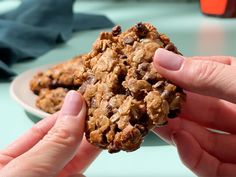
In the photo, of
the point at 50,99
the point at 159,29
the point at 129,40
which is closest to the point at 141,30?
the point at 129,40

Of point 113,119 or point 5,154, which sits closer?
point 113,119

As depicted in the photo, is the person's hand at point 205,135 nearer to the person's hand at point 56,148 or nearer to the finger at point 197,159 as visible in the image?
the finger at point 197,159

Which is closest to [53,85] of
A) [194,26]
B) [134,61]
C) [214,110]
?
[214,110]

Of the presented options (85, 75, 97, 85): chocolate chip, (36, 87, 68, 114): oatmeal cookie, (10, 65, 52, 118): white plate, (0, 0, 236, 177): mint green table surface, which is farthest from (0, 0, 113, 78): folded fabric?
(85, 75, 97, 85): chocolate chip

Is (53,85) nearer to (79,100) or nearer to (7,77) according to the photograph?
(7,77)

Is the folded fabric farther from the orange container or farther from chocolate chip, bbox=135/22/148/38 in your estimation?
chocolate chip, bbox=135/22/148/38

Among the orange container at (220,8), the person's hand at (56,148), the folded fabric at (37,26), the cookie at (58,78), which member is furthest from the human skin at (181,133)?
the orange container at (220,8)

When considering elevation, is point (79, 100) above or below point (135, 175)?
above
